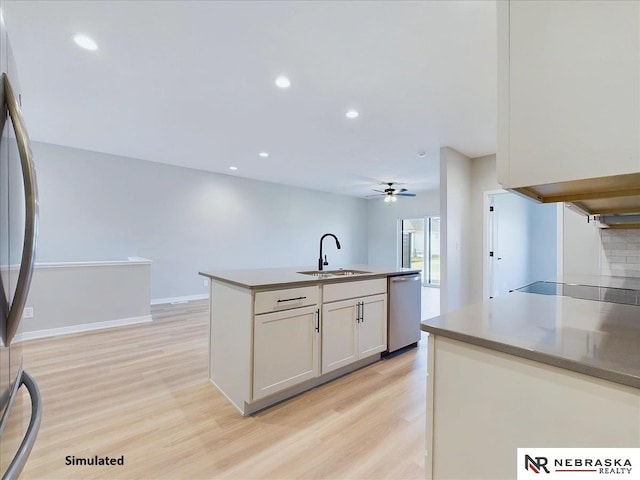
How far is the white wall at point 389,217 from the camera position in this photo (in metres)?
7.89

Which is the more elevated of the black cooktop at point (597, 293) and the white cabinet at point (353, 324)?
the black cooktop at point (597, 293)

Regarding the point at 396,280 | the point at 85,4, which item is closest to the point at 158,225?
the point at 85,4

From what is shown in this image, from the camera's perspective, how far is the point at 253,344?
1972 mm

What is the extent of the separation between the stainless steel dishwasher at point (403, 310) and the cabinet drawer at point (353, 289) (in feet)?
0.58

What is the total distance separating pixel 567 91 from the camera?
0.68 metres

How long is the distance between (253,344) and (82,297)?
128 inches

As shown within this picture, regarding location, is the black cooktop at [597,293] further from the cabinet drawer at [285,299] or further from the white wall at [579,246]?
the white wall at [579,246]

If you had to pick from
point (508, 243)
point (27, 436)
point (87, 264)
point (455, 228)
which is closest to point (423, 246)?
point (508, 243)

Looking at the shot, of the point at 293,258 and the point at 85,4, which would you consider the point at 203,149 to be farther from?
the point at 293,258

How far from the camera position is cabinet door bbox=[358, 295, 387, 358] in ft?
8.95

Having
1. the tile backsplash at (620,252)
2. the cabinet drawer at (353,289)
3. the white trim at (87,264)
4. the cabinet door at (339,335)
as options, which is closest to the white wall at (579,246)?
the tile backsplash at (620,252)

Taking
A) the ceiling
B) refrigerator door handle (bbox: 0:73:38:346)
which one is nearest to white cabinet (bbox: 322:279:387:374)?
the ceiling

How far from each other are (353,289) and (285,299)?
733 mm

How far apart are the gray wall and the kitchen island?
552 centimetres
